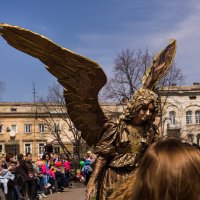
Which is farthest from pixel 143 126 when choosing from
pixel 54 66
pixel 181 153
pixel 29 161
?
pixel 29 161

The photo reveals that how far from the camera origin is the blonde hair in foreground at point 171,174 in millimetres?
1869

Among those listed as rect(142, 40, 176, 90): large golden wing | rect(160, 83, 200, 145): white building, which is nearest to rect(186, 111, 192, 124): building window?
rect(160, 83, 200, 145): white building

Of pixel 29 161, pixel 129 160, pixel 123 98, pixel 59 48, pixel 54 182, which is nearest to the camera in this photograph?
pixel 59 48

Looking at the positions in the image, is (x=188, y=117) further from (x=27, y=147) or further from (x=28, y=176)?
(x=28, y=176)

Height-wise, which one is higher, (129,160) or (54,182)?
(129,160)

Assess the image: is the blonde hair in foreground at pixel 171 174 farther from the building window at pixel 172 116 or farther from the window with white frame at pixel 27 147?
the window with white frame at pixel 27 147

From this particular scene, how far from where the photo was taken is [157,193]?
189cm

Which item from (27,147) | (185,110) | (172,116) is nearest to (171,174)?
(172,116)

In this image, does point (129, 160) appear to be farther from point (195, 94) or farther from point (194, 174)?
point (195, 94)

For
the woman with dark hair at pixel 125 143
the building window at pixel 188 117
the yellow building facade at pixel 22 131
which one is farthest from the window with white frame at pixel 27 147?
the woman with dark hair at pixel 125 143

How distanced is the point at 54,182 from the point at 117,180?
13.3 m

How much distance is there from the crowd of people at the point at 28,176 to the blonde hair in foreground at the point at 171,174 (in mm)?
10926

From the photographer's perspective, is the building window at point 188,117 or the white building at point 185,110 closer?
the white building at point 185,110

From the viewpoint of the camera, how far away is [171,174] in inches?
73.7
